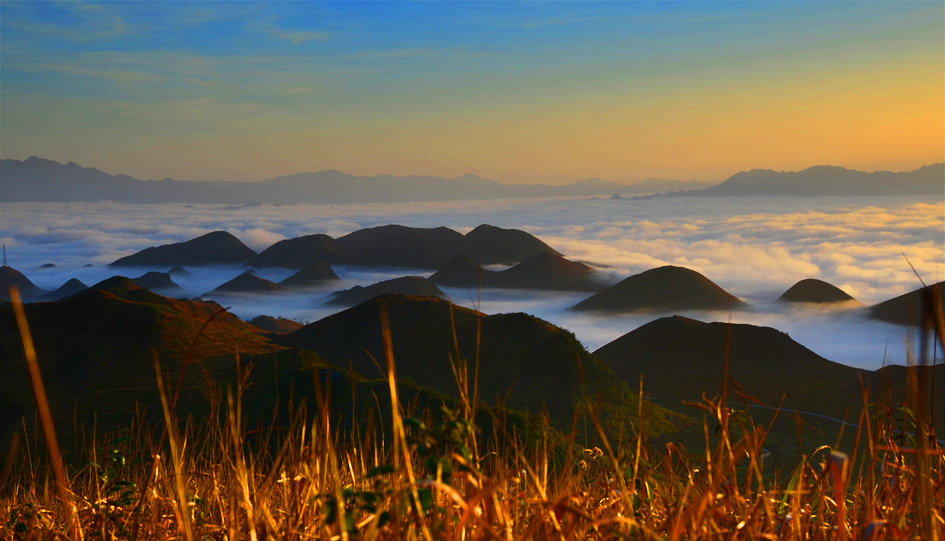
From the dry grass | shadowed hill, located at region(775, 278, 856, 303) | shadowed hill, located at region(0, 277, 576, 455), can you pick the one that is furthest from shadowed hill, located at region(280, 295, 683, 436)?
shadowed hill, located at region(775, 278, 856, 303)

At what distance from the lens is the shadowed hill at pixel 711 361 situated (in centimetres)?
9538

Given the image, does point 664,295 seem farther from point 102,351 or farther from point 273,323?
point 102,351

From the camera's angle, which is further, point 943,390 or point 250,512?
point 943,390

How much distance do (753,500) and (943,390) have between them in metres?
82.0

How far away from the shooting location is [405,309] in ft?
314

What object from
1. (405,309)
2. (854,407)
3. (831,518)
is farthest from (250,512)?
(405,309)

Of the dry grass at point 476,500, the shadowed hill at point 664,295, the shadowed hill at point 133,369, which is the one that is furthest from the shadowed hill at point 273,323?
the dry grass at point 476,500

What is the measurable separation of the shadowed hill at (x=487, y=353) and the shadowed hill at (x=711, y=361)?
19.5 metres

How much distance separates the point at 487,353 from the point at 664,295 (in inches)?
4679

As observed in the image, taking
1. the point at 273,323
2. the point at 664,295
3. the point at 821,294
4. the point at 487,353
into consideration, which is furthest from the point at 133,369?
the point at 821,294

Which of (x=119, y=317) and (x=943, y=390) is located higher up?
(x=119, y=317)

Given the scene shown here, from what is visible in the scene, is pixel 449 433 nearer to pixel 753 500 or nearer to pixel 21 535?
pixel 753 500

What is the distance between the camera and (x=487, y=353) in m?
81.1

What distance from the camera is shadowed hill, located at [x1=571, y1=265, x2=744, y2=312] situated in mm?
188625
